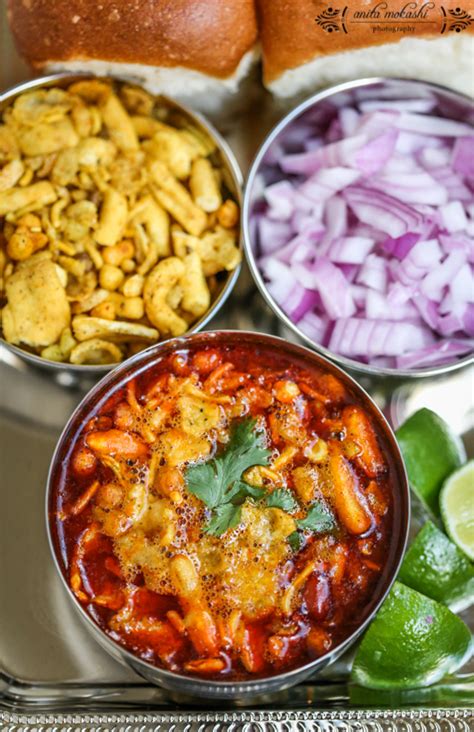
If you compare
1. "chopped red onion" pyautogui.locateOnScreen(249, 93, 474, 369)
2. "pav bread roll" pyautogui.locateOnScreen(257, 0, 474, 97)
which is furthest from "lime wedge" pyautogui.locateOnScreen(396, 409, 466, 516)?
"pav bread roll" pyautogui.locateOnScreen(257, 0, 474, 97)

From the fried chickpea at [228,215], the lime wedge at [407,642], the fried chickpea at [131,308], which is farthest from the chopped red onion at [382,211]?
the lime wedge at [407,642]

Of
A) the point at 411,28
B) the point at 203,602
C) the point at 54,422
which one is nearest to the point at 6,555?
the point at 54,422

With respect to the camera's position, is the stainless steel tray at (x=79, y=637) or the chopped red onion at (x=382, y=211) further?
the chopped red onion at (x=382, y=211)

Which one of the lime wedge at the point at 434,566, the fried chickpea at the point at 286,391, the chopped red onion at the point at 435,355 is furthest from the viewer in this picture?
the chopped red onion at the point at 435,355

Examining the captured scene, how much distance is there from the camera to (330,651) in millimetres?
1847

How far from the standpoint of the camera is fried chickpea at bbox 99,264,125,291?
84.3 inches

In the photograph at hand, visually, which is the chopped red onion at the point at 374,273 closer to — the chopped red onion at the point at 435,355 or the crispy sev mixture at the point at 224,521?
the chopped red onion at the point at 435,355

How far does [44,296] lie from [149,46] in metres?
0.69

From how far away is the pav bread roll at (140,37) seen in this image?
82.4 inches

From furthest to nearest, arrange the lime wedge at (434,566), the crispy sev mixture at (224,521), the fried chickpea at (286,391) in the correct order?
the lime wedge at (434,566) < the fried chickpea at (286,391) < the crispy sev mixture at (224,521)

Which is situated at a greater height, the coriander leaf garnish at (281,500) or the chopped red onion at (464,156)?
→ the chopped red onion at (464,156)

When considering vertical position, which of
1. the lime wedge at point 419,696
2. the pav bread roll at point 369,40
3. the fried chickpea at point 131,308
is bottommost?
the lime wedge at point 419,696

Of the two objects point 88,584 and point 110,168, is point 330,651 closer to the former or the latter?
point 88,584

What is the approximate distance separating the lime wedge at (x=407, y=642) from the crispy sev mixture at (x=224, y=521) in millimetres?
106
